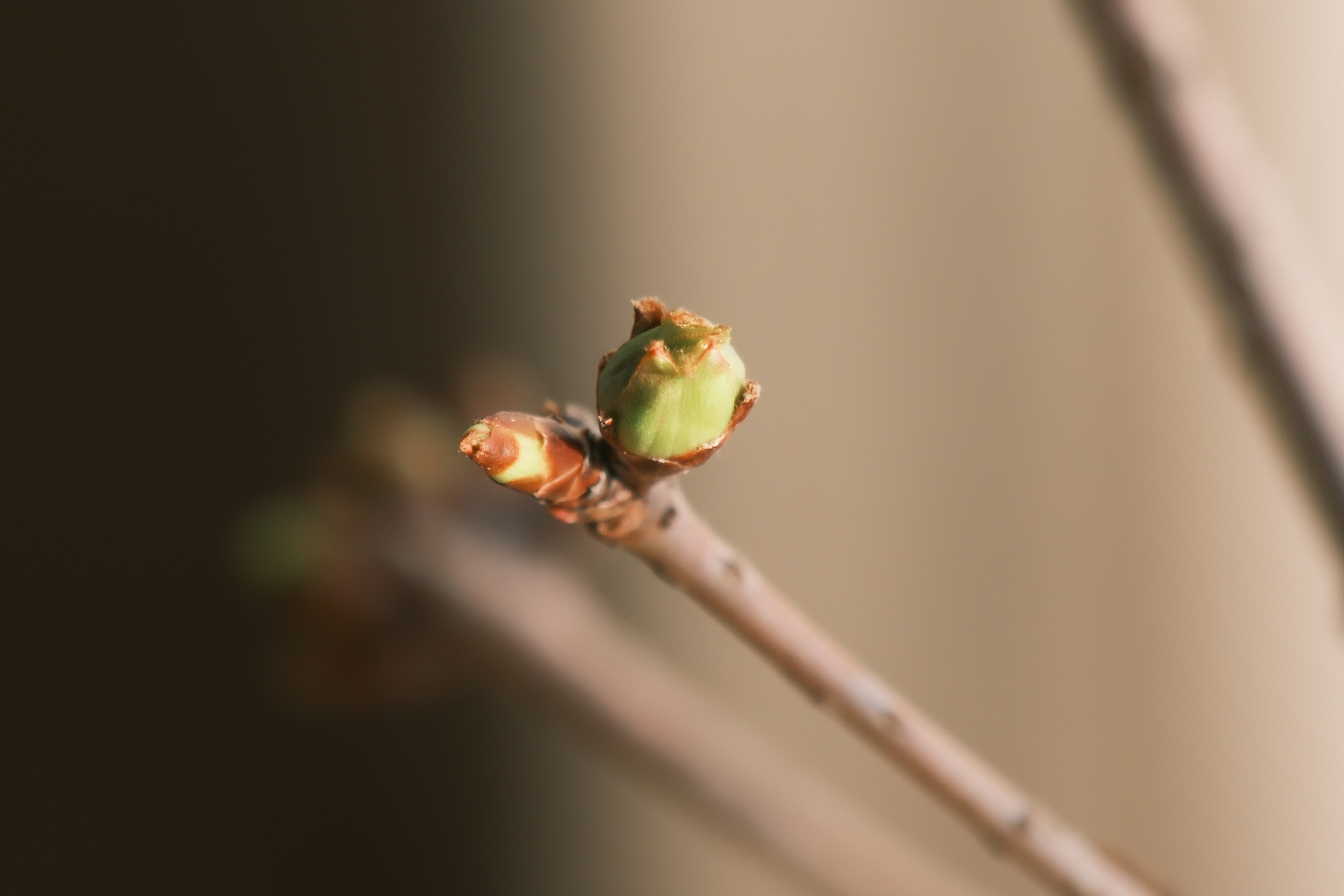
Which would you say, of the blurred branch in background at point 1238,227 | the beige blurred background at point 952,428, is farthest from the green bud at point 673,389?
the beige blurred background at point 952,428

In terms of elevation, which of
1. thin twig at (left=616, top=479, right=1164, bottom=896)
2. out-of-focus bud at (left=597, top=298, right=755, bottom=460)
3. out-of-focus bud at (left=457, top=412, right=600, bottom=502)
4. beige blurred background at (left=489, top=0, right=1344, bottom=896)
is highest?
out-of-focus bud at (left=597, top=298, right=755, bottom=460)

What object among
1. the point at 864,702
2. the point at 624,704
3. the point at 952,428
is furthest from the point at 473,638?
the point at 952,428

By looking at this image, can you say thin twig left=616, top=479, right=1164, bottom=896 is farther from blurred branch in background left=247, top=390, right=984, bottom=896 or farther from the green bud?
blurred branch in background left=247, top=390, right=984, bottom=896

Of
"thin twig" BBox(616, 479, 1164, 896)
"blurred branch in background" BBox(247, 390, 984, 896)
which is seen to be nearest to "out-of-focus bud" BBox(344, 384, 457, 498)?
"blurred branch in background" BBox(247, 390, 984, 896)

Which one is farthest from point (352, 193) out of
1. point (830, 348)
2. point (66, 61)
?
point (830, 348)

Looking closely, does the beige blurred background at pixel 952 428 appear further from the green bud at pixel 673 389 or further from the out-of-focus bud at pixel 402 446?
the green bud at pixel 673 389

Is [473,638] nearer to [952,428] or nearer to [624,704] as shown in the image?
[624,704]
